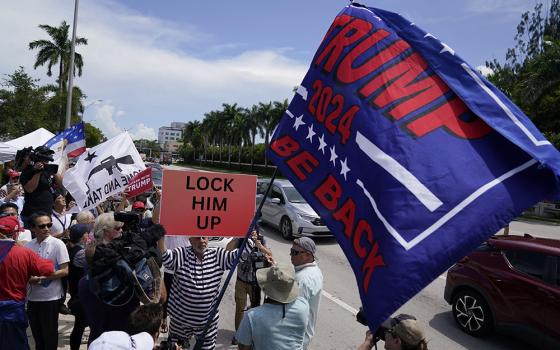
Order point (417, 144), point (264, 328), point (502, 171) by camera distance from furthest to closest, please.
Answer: point (264, 328) < point (417, 144) < point (502, 171)

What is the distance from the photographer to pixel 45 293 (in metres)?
4.04

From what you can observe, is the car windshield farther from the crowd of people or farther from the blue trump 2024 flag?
the blue trump 2024 flag

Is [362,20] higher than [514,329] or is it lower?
higher

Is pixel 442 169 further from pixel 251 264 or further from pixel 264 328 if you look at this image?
pixel 251 264

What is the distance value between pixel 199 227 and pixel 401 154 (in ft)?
6.93

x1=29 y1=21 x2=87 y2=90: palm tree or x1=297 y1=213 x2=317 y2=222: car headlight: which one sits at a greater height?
x1=29 y1=21 x2=87 y2=90: palm tree

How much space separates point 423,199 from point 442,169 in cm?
18

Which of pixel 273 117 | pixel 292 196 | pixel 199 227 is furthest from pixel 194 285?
pixel 273 117

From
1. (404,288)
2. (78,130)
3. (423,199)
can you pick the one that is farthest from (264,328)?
(78,130)

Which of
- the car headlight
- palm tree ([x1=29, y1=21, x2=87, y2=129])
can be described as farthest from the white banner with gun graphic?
palm tree ([x1=29, y1=21, x2=87, y2=129])

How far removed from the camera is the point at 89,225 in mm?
4910

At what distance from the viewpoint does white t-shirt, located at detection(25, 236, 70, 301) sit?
4.03 meters

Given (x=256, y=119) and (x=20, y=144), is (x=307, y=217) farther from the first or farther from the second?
(x=256, y=119)

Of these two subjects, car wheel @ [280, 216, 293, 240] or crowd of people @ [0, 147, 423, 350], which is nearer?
crowd of people @ [0, 147, 423, 350]
